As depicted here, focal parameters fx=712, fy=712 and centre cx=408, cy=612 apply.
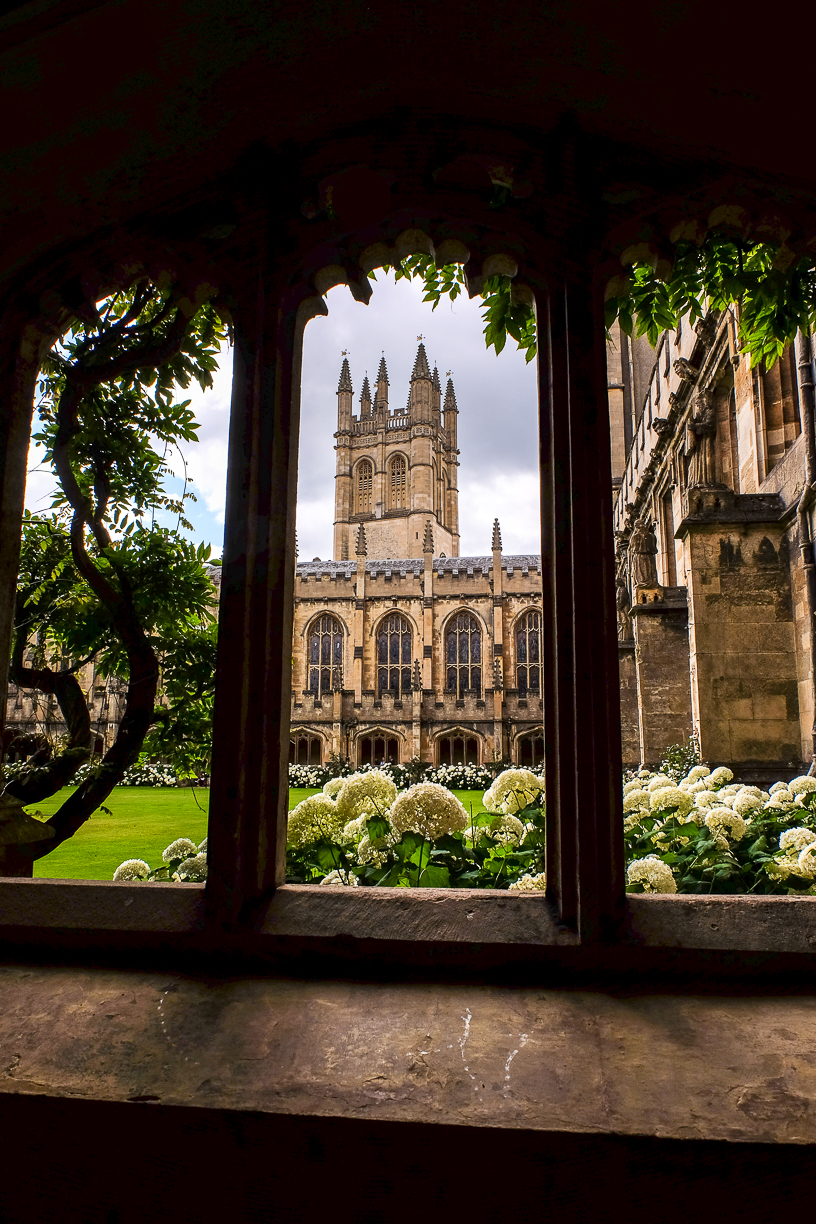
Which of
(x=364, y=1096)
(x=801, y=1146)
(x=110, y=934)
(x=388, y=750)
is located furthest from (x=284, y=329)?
(x=388, y=750)

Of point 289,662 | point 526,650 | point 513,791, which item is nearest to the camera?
point 289,662

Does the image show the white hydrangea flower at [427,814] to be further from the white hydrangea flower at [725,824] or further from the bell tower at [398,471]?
the bell tower at [398,471]

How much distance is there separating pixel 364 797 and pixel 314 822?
0.15m

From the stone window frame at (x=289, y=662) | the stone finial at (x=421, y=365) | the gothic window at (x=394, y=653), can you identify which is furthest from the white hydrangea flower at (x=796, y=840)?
the stone finial at (x=421, y=365)

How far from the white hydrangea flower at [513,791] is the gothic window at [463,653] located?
24.8 metres

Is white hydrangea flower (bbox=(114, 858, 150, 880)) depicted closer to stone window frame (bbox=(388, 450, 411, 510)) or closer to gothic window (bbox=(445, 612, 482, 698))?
gothic window (bbox=(445, 612, 482, 698))

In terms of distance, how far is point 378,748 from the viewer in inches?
982

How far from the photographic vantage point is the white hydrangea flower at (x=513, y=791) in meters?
1.77

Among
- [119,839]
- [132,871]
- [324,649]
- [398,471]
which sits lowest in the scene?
[119,839]

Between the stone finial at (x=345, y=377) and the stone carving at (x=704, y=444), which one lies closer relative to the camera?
the stone carving at (x=704, y=444)

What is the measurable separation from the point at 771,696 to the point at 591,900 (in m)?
5.09

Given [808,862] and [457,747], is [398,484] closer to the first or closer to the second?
[457,747]

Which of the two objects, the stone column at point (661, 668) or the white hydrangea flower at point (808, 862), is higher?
the stone column at point (661, 668)

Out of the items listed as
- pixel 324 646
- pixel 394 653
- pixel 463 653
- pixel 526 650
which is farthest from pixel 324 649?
pixel 526 650
